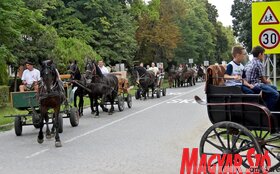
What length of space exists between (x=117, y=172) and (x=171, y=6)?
61.6 meters

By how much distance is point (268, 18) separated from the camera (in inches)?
438

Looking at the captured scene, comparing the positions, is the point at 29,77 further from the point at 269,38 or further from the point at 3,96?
the point at 3,96

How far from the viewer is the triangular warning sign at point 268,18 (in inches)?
436

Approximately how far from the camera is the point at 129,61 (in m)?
51.3

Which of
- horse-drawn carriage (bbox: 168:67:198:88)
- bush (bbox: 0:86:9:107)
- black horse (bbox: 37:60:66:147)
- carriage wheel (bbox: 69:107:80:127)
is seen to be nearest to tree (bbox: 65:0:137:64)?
horse-drawn carriage (bbox: 168:67:198:88)

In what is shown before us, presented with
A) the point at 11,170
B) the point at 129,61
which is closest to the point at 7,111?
the point at 11,170

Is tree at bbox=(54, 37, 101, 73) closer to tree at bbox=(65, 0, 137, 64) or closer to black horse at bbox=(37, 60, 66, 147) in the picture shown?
tree at bbox=(65, 0, 137, 64)

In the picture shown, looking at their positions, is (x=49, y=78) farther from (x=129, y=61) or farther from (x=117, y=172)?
(x=129, y=61)

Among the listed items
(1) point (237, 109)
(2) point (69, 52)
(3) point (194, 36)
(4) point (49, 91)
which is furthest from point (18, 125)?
(3) point (194, 36)

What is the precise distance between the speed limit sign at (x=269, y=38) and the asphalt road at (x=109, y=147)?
2926 mm

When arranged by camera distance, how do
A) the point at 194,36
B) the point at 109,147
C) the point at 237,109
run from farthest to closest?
the point at 194,36 → the point at 109,147 → the point at 237,109

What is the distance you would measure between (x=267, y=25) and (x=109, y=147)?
4.60 metres

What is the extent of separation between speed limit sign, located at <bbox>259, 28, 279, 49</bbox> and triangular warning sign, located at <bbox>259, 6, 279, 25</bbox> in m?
0.18

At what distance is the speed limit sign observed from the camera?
1112 cm
